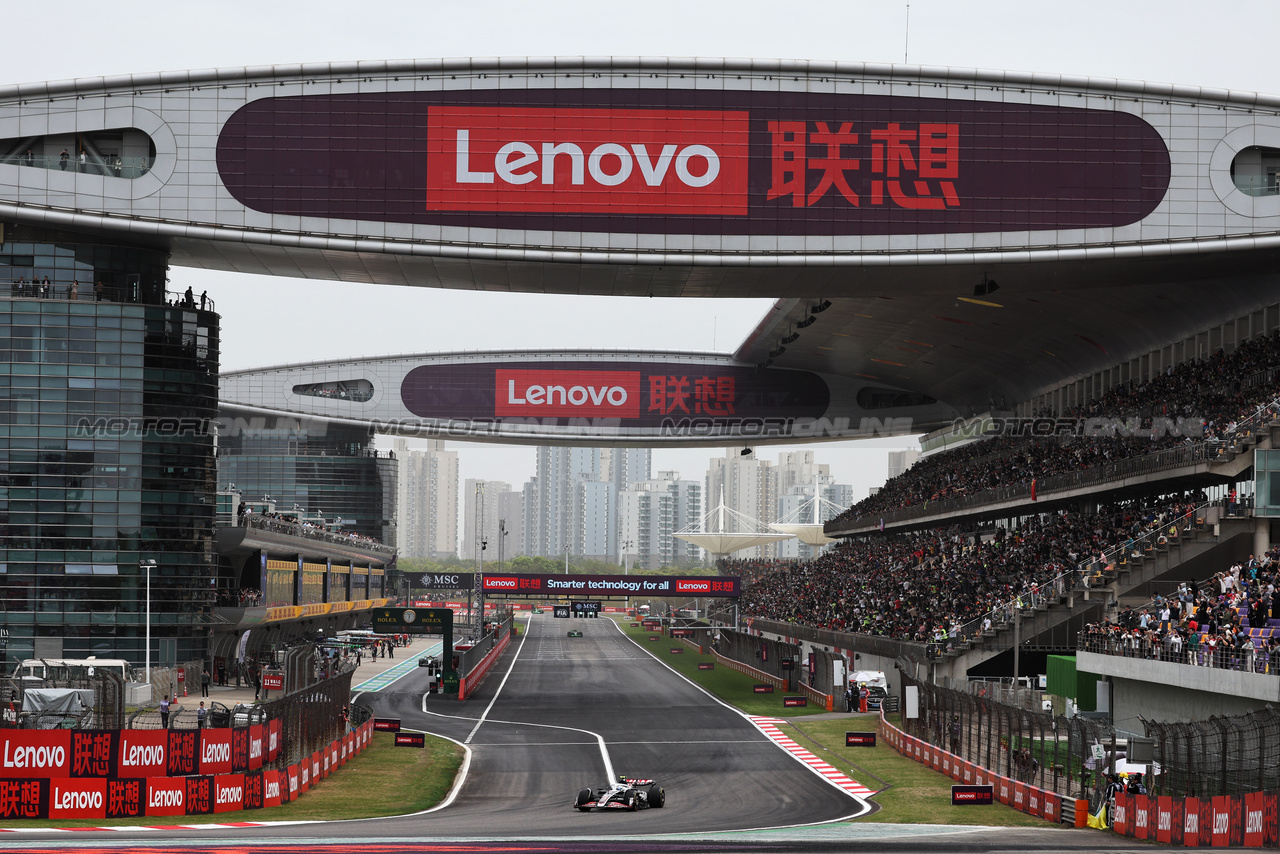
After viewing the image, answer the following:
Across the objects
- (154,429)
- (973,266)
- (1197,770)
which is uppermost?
(973,266)

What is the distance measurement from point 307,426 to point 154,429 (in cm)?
2920

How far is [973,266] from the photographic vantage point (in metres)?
39.1

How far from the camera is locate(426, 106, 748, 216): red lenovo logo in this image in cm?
3888

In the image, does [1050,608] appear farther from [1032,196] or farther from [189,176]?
[189,176]

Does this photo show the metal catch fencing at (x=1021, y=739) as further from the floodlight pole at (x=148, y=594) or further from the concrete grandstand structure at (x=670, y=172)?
the floodlight pole at (x=148, y=594)

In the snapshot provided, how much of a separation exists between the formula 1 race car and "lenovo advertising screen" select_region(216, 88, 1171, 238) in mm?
17981

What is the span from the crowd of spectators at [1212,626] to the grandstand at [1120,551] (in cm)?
6

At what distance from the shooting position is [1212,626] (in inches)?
1199

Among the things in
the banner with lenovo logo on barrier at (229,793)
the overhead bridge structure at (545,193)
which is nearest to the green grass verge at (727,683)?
the overhead bridge structure at (545,193)

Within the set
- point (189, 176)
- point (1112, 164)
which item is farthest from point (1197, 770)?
point (189, 176)

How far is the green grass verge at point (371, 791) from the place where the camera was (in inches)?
940

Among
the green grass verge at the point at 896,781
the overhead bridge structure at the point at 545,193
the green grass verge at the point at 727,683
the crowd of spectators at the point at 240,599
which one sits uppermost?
the overhead bridge structure at the point at 545,193

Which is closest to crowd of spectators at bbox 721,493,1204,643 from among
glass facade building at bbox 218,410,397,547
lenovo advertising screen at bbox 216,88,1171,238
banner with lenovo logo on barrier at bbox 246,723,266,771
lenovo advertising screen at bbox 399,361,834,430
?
lenovo advertising screen at bbox 399,361,834,430
